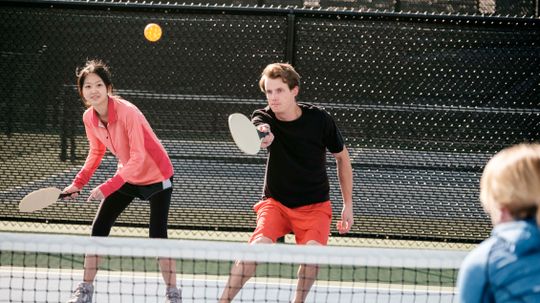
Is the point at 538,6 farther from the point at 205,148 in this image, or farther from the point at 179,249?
the point at 179,249

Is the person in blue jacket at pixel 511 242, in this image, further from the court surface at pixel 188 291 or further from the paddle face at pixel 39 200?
Result: the paddle face at pixel 39 200

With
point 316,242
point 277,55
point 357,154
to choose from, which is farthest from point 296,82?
point 357,154

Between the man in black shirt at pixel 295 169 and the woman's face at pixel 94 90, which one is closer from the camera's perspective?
the man in black shirt at pixel 295 169

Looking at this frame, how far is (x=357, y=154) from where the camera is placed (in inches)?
293

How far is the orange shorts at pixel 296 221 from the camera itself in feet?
13.9

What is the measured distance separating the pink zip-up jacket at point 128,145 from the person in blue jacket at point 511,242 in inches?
101

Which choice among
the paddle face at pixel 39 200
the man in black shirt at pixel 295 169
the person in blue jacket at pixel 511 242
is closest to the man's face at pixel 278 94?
the man in black shirt at pixel 295 169

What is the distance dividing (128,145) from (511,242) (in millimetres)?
2847

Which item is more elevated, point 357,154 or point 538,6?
point 538,6

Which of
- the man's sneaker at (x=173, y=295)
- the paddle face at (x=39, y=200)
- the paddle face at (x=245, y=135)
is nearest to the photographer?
the paddle face at (x=245, y=135)

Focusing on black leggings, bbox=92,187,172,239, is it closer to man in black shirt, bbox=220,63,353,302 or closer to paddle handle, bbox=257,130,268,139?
man in black shirt, bbox=220,63,353,302

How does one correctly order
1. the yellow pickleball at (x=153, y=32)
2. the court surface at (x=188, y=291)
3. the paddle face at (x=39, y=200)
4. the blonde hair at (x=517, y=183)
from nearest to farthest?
the blonde hair at (x=517, y=183)
the paddle face at (x=39, y=200)
the court surface at (x=188, y=291)
the yellow pickleball at (x=153, y=32)

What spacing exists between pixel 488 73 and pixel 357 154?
154 cm

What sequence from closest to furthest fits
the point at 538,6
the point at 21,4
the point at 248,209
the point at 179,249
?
the point at 179,249, the point at 21,4, the point at 248,209, the point at 538,6
